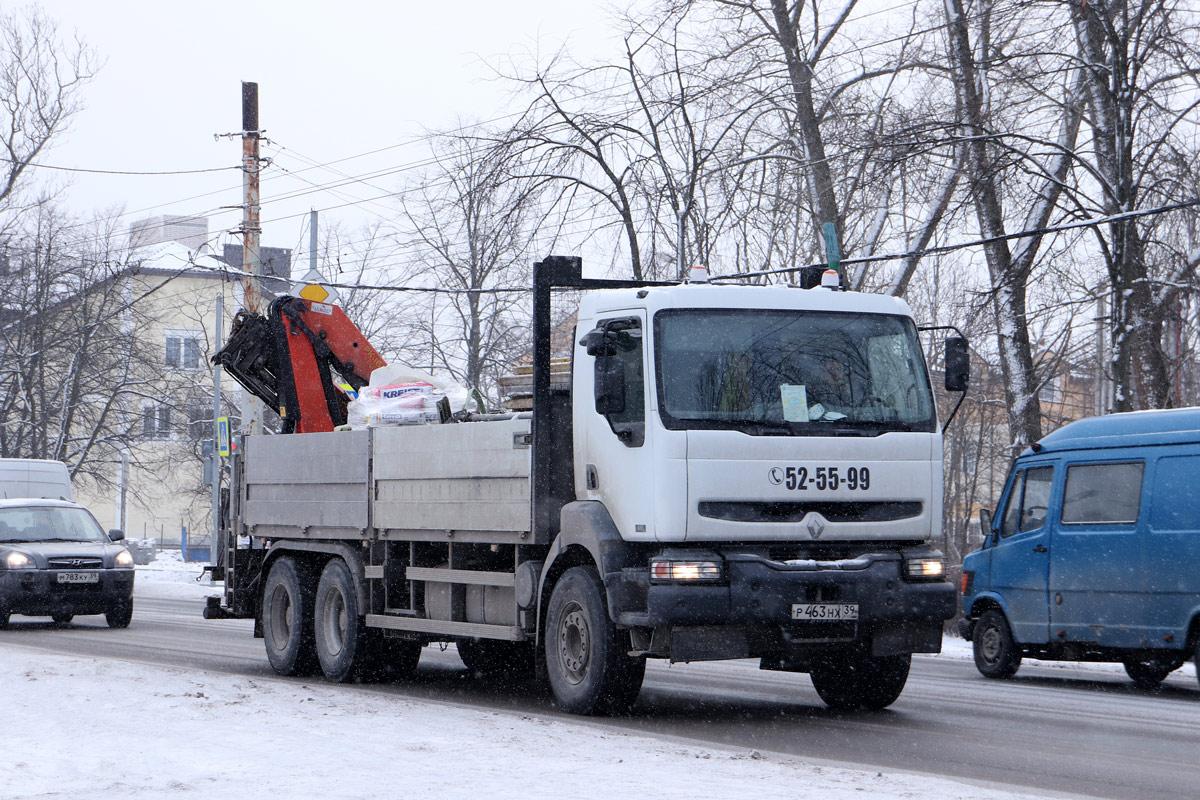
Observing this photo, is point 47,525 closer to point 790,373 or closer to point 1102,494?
point 1102,494

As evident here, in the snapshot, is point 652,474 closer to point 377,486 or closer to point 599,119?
point 377,486

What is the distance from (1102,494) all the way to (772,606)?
5.07 meters

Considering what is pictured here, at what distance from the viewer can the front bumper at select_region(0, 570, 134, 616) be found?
18953 millimetres

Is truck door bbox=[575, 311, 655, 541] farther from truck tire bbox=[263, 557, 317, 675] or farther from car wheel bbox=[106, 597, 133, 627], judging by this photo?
car wheel bbox=[106, 597, 133, 627]

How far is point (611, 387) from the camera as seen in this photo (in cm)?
948

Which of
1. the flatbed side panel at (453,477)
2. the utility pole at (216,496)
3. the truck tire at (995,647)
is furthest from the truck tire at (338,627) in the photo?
the truck tire at (995,647)

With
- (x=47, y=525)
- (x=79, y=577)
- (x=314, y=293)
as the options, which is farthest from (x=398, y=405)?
(x=47, y=525)

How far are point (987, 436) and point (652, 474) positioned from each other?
35.4 meters

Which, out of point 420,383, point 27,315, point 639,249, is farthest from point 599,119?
point 27,315

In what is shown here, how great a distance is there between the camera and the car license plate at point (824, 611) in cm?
937

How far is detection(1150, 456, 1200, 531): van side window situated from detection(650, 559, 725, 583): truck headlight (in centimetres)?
490

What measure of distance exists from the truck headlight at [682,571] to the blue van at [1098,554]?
4.88 m

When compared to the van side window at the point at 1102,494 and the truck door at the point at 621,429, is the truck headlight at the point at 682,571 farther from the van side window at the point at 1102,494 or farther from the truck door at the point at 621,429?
the van side window at the point at 1102,494

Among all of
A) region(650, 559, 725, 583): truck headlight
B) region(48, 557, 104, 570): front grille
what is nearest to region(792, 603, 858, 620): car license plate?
region(650, 559, 725, 583): truck headlight
